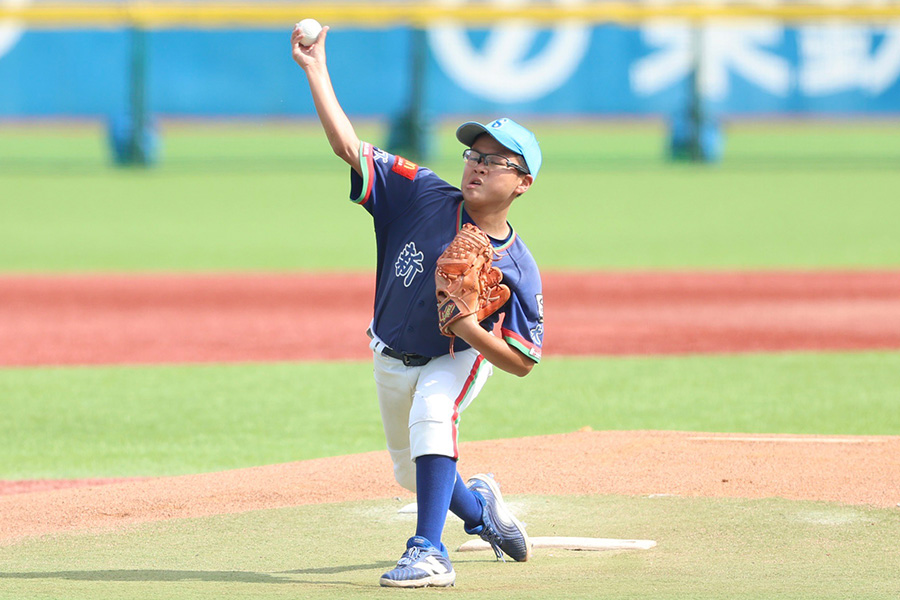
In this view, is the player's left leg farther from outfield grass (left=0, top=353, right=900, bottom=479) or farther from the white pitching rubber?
outfield grass (left=0, top=353, right=900, bottom=479)

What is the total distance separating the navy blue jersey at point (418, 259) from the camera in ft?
13.4

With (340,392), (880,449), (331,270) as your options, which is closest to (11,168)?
(331,270)

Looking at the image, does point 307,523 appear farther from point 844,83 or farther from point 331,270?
point 844,83

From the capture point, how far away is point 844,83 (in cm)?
2797

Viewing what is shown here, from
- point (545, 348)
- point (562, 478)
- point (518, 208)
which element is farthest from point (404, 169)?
point (518, 208)

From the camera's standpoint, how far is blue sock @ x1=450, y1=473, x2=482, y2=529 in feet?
14.2

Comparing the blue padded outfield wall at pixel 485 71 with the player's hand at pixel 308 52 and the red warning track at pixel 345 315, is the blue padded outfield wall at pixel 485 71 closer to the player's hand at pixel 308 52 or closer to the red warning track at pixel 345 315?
the red warning track at pixel 345 315

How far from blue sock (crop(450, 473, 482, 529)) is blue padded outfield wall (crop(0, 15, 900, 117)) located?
860 inches

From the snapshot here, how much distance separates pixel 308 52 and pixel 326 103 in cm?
22

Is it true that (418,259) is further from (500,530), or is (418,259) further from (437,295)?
(500,530)

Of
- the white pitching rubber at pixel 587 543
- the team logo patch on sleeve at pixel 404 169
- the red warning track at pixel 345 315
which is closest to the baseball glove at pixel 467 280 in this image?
the team logo patch on sleeve at pixel 404 169

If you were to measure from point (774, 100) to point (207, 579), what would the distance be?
1043 inches

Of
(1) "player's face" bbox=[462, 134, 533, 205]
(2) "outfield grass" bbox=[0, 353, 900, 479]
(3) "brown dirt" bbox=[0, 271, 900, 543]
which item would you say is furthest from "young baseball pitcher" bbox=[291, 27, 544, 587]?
(2) "outfield grass" bbox=[0, 353, 900, 479]

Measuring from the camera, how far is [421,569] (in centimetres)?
385
